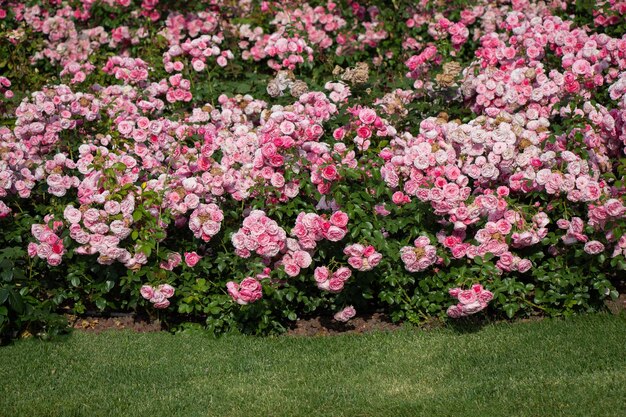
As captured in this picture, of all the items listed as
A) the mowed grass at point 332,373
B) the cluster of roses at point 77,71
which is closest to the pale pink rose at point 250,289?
the mowed grass at point 332,373

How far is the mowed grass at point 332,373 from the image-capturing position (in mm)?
4730

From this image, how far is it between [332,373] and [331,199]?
42.0 inches

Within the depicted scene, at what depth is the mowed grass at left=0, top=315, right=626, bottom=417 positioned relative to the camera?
15.5ft

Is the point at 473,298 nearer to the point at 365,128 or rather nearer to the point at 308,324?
the point at 308,324

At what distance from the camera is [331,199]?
567 centimetres

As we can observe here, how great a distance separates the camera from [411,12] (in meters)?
8.56

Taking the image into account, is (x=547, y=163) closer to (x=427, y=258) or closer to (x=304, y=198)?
(x=427, y=258)

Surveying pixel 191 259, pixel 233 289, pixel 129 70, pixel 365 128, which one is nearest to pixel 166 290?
pixel 191 259

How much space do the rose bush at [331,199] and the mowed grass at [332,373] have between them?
0.71 feet

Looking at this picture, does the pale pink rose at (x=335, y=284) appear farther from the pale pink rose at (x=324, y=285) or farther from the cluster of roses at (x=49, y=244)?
the cluster of roses at (x=49, y=244)

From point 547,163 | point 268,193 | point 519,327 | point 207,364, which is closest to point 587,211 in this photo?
point 547,163

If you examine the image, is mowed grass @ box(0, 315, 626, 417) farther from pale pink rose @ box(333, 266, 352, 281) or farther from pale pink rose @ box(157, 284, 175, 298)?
pale pink rose @ box(333, 266, 352, 281)

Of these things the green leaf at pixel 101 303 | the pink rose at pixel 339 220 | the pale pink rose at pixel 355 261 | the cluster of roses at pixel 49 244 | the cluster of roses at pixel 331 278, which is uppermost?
the pink rose at pixel 339 220

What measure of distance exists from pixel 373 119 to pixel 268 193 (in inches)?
34.5
